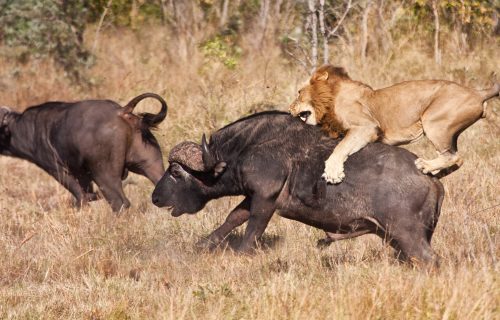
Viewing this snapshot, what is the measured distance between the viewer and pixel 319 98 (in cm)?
762

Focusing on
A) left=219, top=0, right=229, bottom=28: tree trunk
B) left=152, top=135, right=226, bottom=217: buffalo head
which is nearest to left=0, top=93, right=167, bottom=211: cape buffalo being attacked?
left=152, top=135, right=226, bottom=217: buffalo head

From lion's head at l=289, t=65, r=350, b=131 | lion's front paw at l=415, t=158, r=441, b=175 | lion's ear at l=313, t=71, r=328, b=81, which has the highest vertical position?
lion's ear at l=313, t=71, r=328, b=81

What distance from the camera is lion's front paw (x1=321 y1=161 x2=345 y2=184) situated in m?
7.11

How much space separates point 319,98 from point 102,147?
3.47 meters

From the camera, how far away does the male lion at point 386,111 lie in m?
7.25

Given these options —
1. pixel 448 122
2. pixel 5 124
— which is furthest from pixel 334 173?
pixel 5 124

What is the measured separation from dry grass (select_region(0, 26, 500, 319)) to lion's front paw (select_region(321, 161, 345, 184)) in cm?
61

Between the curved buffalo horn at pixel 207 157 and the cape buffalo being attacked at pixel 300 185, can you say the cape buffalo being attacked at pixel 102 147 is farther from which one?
the curved buffalo horn at pixel 207 157

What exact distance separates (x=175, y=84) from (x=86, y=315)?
8.80 meters

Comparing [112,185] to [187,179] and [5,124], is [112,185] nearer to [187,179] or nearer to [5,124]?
[5,124]

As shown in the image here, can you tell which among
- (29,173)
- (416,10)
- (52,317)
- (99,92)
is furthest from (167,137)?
(52,317)

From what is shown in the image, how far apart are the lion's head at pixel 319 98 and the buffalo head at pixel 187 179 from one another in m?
0.77

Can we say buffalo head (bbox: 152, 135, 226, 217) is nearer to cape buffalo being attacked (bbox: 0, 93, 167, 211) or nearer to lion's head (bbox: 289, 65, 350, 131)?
lion's head (bbox: 289, 65, 350, 131)

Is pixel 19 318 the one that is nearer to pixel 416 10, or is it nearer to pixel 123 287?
pixel 123 287
